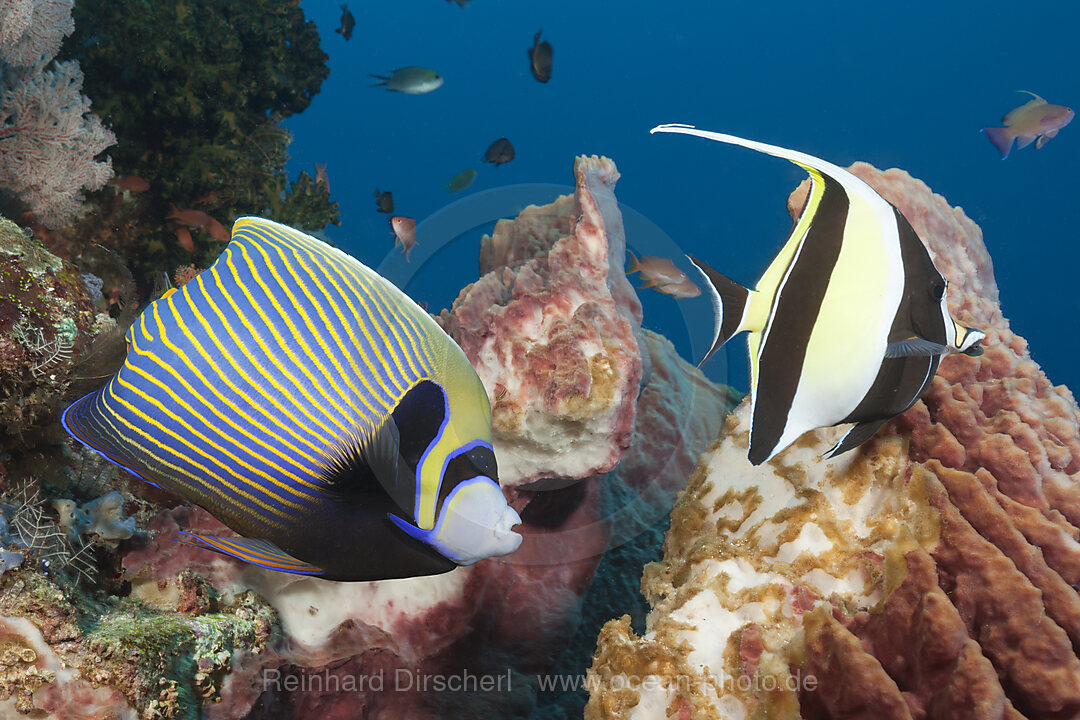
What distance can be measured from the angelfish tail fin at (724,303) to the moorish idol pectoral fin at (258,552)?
90 centimetres

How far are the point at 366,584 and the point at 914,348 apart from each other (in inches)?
70.8

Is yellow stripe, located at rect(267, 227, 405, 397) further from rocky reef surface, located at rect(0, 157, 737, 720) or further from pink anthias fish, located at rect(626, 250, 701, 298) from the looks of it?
pink anthias fish, located at rect(626, 250, 701, 298)

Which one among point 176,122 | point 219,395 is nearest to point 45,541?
point 219,395

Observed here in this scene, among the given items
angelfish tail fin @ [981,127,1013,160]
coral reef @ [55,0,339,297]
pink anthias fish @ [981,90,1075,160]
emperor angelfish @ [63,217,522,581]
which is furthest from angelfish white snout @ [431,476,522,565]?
angelfish tail fin @ [981,127,1013,160]

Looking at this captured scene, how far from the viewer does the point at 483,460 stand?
94 cm

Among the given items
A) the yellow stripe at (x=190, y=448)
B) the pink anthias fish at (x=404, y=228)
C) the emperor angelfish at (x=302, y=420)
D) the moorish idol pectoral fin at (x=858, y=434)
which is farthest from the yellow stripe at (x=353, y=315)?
the pink anthias fish at (x=404, y=228)

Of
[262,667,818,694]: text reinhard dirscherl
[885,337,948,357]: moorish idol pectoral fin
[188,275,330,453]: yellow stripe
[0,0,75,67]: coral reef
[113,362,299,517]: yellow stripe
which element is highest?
[0,0,75,67]: coral reef

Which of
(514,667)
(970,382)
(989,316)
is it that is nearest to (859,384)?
(970,382)

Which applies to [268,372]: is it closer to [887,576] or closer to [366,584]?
[366,584]

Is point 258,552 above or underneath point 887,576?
above

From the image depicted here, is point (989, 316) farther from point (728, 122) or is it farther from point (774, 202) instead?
point (728, 122)

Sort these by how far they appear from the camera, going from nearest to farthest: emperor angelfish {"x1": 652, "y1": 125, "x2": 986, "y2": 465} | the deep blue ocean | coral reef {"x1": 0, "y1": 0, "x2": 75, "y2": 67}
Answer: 1. emperor angelfish {"x1": 652, "y1": 125, "x2": 986, "y2": 465}
2. coral reef {"x1": 0, "y1": 0, "x2": 75, "y2": 67}
3. the deep blue ocean

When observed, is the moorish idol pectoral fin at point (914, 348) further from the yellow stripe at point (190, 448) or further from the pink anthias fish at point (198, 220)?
the pink anthias fish at point (198, 220)

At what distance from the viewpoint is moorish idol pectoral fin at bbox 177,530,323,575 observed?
961 mm
